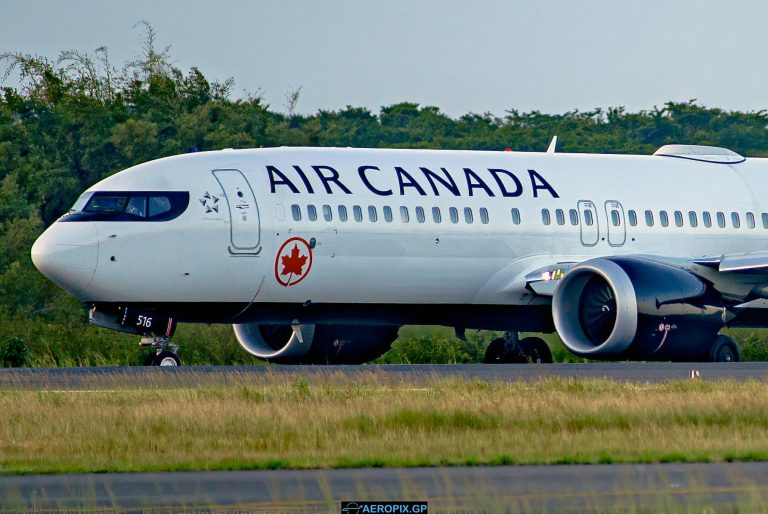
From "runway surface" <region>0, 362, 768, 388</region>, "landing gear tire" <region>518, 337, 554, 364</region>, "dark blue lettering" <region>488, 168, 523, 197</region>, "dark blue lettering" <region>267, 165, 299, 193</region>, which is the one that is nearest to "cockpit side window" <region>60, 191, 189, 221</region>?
"dark blue lettering" <region>267, 165, 299, 193</region>

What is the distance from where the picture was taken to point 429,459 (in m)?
17.3

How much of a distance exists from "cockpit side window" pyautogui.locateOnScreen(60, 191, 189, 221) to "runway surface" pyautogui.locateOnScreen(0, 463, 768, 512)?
1442cm

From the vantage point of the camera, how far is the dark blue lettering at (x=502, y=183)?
3441 cm

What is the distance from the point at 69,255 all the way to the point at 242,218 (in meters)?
3.20

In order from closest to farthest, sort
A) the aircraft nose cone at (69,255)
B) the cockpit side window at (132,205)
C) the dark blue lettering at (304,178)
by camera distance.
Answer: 1. the aircraft nose cone at (69,255)
2. the cockpit side window at (132,205)
3. the dark blue lettering at (304,178)

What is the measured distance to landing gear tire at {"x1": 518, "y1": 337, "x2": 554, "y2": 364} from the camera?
36.0 m

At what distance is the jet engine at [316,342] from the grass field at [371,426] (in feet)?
31.5

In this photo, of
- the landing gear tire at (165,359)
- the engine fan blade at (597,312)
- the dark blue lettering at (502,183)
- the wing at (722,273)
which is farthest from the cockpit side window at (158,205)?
the engine fan blade at (597,312)

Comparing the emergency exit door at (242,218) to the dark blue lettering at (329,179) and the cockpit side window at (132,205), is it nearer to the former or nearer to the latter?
the cockpit side window at (132,205)

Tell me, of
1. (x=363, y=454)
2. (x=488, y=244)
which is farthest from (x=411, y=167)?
(x=363, y=454)

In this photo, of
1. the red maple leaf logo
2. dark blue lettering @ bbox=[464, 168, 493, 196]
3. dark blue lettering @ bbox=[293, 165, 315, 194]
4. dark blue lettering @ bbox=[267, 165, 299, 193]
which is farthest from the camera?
dark blue lettering @ bbox=[464, 168, 493, 196]

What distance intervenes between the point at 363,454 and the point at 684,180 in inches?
812

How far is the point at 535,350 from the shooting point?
36.2 metres

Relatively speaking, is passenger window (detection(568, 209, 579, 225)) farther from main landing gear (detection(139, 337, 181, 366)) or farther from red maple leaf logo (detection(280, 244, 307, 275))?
main landing gear (detection(139, 337, 181, 366))
